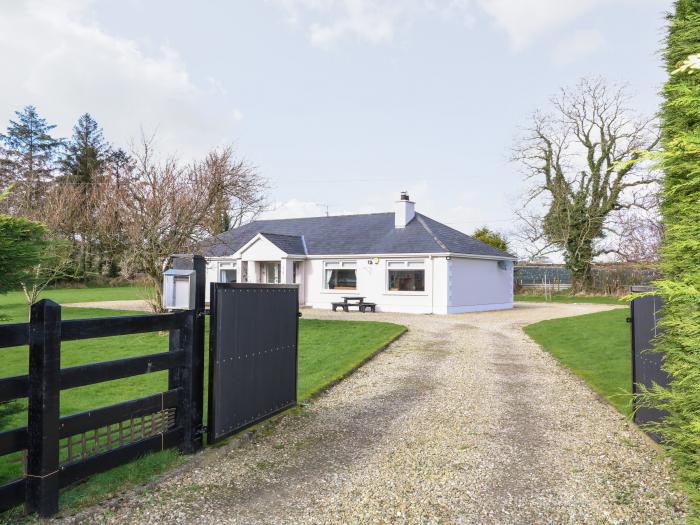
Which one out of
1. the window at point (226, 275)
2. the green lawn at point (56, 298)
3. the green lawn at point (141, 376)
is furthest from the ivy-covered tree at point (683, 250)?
the window at point (226, 275)

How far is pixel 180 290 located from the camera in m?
4.70

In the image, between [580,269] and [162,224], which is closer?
[162,224]

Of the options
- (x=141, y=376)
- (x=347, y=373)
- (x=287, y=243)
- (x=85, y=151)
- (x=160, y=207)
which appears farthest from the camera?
(x=85, y=151)

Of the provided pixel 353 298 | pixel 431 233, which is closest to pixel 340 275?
pixel 353 298

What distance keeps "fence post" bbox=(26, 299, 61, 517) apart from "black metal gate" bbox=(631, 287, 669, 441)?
5125 mm

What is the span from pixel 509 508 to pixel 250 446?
254 centimetres

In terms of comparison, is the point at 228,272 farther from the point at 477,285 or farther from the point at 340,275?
the point at 477,285

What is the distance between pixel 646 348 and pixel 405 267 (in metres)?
18.7

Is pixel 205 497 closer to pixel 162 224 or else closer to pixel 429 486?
pixel 429 486

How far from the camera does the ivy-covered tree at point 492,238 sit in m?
38.1

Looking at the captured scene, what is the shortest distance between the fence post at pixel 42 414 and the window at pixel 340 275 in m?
21.9

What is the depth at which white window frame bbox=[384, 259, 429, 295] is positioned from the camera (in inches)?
917

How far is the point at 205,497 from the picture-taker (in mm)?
3787

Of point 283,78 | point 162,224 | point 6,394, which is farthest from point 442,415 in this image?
point 283,78
